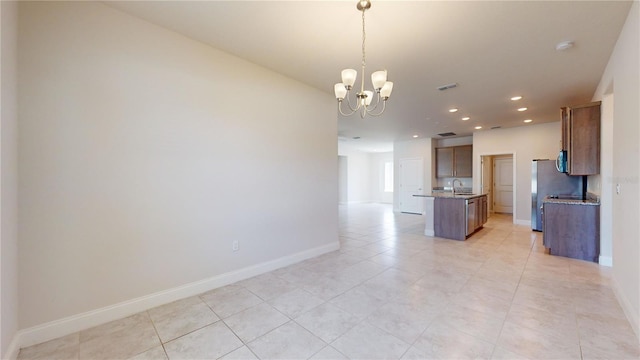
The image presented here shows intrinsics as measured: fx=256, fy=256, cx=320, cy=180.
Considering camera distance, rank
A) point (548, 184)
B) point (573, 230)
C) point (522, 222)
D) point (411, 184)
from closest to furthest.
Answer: point (573, 230) < point (548, 184) < point (522, 222) < point (411, 184)

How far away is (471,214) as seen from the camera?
5500mm

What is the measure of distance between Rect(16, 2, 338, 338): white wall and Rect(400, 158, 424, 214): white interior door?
6.73 metres

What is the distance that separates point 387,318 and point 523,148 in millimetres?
7222

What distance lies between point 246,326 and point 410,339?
1.36 m

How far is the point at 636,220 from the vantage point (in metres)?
2.12

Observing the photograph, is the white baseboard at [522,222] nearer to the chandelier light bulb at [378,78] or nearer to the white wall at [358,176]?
the white wall at [358,176]

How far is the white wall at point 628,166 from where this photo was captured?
211cm

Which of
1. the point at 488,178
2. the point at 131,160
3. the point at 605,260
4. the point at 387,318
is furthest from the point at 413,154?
the point at 131,160

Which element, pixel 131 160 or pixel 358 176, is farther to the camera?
pixel 358 176

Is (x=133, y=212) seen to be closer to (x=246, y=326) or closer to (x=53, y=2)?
(x=246, y=326)

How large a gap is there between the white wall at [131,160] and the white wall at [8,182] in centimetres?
7

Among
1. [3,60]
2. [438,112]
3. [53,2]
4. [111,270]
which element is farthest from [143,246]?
[438,112]

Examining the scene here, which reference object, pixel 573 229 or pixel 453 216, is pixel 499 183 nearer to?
pixel 453 216

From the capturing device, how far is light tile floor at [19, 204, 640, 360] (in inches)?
74.4
